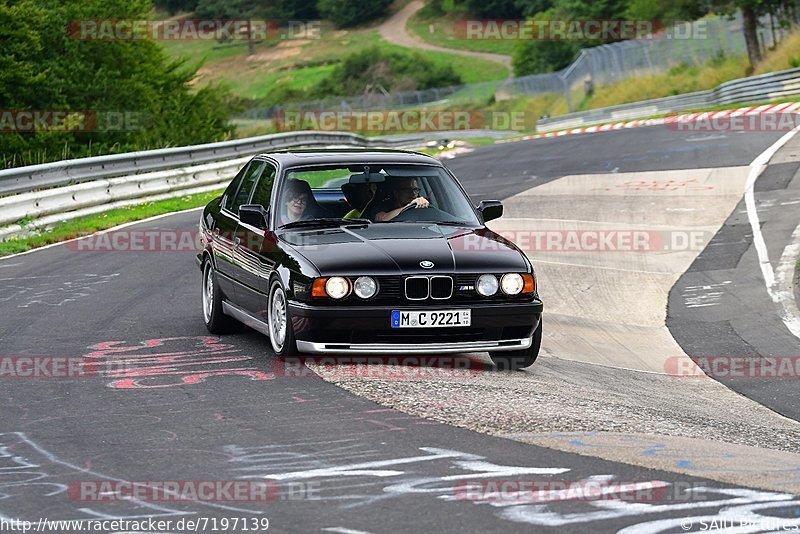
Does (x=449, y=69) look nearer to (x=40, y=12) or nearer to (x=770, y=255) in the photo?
(x=40, y=12)

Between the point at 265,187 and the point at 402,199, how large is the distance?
1.12 metres

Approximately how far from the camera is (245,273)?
9852 millimetres

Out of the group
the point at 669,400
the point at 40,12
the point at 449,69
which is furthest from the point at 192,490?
the point at 449,69

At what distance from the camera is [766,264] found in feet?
49.4

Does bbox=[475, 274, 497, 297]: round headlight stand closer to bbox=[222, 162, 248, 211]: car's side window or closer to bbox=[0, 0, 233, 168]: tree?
bbox=[222, 162, 248, 211]: car's side window

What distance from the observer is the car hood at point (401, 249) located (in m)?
8.50

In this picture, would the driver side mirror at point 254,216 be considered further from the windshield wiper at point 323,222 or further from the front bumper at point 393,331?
the front bumper at point 393,331

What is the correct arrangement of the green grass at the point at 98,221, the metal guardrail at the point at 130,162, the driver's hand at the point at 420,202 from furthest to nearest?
the metal guardrail at the point at 130,162, the green grass at the point at 98,221, the driver's hand at the point at 420,202

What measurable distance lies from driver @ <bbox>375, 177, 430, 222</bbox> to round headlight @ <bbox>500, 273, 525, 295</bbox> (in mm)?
1393

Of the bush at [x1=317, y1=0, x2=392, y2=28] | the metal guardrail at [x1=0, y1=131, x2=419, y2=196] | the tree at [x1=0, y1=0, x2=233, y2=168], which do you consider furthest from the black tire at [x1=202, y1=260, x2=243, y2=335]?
the bush at [x1=317, y1=0, x2=392, y2=28]

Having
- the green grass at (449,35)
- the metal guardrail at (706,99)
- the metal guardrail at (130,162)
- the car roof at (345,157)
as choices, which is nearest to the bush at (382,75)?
the green grass at (449,35)

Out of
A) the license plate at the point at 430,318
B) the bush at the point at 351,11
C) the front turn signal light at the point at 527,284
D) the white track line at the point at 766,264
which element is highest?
the bush at the point at 351,11

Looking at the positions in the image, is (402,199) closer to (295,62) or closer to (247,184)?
(247,184)

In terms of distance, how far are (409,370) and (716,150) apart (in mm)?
19187
